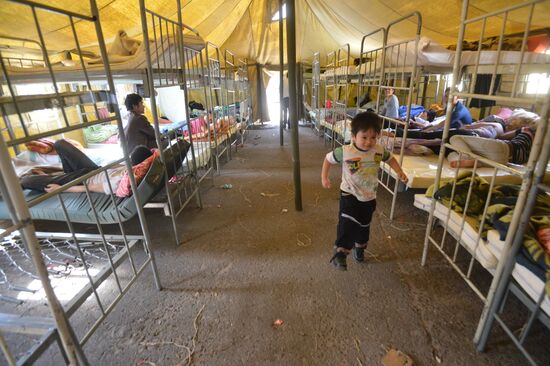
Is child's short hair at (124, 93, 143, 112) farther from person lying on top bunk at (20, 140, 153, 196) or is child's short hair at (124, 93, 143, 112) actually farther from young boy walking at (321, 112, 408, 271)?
young boy walking at (321, 112, 408, 271)

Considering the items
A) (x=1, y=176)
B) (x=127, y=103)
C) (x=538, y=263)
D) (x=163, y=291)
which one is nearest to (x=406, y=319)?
(x=538, y=263)

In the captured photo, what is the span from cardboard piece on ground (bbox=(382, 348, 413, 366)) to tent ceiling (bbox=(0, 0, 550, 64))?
4.18m

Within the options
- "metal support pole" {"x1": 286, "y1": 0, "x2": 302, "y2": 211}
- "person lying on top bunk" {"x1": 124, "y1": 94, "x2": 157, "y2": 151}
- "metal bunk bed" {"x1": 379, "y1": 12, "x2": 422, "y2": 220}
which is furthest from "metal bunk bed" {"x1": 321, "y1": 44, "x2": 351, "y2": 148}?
"person lying on top bunk" {"x1": 124, "y1": 94, "x2": 157, "y2": 151}

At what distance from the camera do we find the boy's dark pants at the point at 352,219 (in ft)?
7.01

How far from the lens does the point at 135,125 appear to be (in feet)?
10.7

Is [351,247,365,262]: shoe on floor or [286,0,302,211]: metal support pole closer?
[351,247,365,262]: shoe on floor

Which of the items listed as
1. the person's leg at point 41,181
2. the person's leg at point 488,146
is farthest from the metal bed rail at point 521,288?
the person's leg at point 41,181

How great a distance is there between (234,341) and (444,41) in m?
6.61

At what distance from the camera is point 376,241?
265 cm

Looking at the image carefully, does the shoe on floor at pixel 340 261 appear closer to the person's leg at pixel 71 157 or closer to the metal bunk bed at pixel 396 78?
the metal bunk bed at pixel 396 78

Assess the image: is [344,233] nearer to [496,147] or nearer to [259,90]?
[496,147]

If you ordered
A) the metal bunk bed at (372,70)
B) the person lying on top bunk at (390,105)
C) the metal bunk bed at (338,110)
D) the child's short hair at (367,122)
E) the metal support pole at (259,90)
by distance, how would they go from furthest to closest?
the metal support pole at (259,90), the metal bunk bed at (338,110), the person lying on top bunk at (390,105), the metal bunk bed at (372,70), the child's short hair at (367,122)

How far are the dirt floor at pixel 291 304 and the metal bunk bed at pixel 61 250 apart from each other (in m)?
0.26

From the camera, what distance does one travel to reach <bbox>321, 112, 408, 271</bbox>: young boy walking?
1.95m
